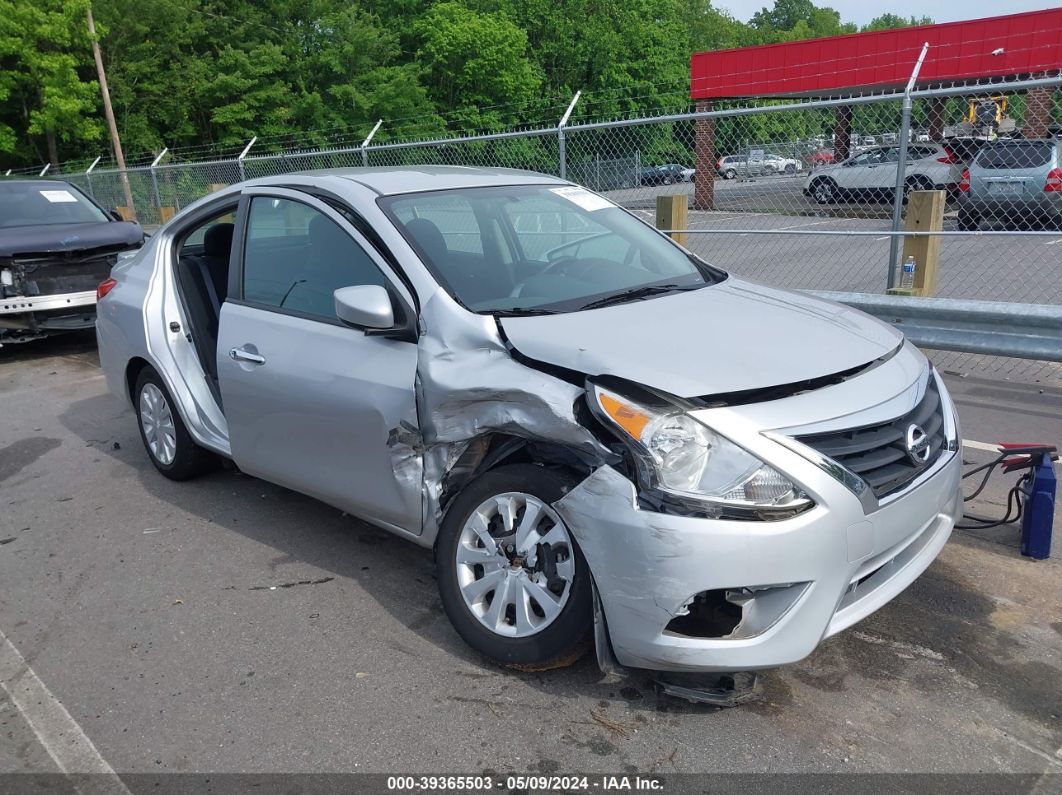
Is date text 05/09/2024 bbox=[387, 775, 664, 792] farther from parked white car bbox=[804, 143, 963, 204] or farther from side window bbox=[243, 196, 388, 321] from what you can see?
parked white car bbox=[804, 143, 963, 204]

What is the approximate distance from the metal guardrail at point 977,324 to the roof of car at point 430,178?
2.11 m

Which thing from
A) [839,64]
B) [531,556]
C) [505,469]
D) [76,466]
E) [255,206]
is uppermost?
[839,64]

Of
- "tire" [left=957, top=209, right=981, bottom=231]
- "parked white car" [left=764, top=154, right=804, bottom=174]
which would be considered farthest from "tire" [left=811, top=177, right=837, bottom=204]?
"tire" [left=957, top=209, right=981, bottom=231]

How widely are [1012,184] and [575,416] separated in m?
10.6

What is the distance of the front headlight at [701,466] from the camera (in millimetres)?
2594

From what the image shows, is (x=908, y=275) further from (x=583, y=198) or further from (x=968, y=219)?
(x=968, y=219)

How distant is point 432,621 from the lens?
3502mm

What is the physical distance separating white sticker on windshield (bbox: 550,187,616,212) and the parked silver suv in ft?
24.6

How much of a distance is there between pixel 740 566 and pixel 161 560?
2863 millimetres

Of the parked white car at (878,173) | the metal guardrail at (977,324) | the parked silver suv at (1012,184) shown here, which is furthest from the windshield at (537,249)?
the parked silver suv at (1012,184)

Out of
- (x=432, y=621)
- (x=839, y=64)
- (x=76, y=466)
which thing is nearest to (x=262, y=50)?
(x=839, y=64)

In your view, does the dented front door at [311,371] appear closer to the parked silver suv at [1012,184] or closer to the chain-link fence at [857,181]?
the chain-link fence at [857,181]

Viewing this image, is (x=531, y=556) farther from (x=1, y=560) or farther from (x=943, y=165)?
(x=943, y=165)

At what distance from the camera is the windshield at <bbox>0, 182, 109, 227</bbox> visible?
9234 millimetres
